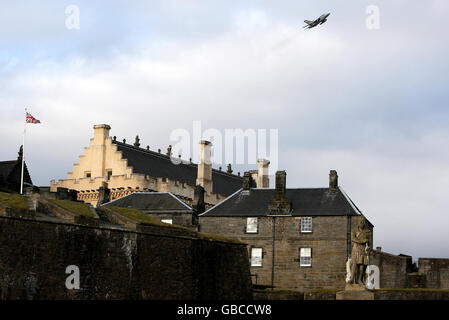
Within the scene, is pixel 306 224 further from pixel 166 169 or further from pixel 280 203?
pixel 166 169

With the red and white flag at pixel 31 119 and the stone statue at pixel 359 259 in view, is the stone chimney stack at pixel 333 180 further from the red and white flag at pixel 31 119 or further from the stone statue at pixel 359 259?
the stone statue at pixel 359 259

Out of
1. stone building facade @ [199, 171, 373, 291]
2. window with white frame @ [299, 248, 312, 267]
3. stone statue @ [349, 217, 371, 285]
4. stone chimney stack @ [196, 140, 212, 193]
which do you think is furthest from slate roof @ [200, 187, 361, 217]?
stone statue @ [349, 217, 371, 285]

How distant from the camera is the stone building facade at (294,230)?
6041 centimetres

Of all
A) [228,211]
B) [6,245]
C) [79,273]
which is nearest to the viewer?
[6,245]

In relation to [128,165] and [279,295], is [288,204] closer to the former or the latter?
[279,295]

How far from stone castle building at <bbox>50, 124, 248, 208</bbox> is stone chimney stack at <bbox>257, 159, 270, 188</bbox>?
6258 mm

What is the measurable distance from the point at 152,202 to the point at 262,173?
90.2 feet

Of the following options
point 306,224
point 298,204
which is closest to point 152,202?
point 298,204

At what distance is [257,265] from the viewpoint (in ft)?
204

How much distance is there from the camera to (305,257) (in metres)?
61.3
